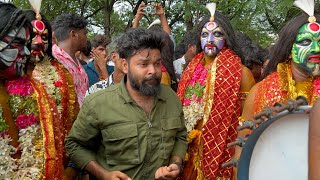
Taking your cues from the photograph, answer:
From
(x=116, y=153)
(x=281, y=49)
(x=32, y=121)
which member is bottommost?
(x=116, y=153)

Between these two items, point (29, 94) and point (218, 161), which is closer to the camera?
point (29, 94)

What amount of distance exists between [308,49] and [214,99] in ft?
3.89

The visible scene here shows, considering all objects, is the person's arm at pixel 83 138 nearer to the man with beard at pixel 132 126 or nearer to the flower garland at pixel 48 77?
the man with beard at pixel 132 126

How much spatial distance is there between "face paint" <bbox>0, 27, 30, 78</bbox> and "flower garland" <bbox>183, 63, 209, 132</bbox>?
1902mm

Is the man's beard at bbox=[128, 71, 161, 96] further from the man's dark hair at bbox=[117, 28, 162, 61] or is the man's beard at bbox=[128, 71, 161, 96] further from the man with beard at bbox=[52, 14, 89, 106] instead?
the man with beard at bbox=[52, 14, 89, 106]

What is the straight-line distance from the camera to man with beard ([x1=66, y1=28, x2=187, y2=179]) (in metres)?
3.26

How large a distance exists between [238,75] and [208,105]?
399 millimetres

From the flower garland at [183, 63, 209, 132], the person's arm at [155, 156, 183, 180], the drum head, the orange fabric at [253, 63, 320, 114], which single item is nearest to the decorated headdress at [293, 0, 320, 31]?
the orange fabric at [253, 63, 320, 114]

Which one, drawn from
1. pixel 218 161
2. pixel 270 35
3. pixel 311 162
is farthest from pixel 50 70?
pixel 270 35

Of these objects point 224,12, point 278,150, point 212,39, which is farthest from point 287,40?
point 224,12

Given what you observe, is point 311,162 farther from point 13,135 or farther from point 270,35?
point 270,35

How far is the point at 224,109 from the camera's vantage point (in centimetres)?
451

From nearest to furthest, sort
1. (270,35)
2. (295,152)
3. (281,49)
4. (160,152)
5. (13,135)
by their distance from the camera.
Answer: (295,152)
(13,135)
(160,152)
(281,49)
(270,35)

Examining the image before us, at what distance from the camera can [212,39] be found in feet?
15.6
